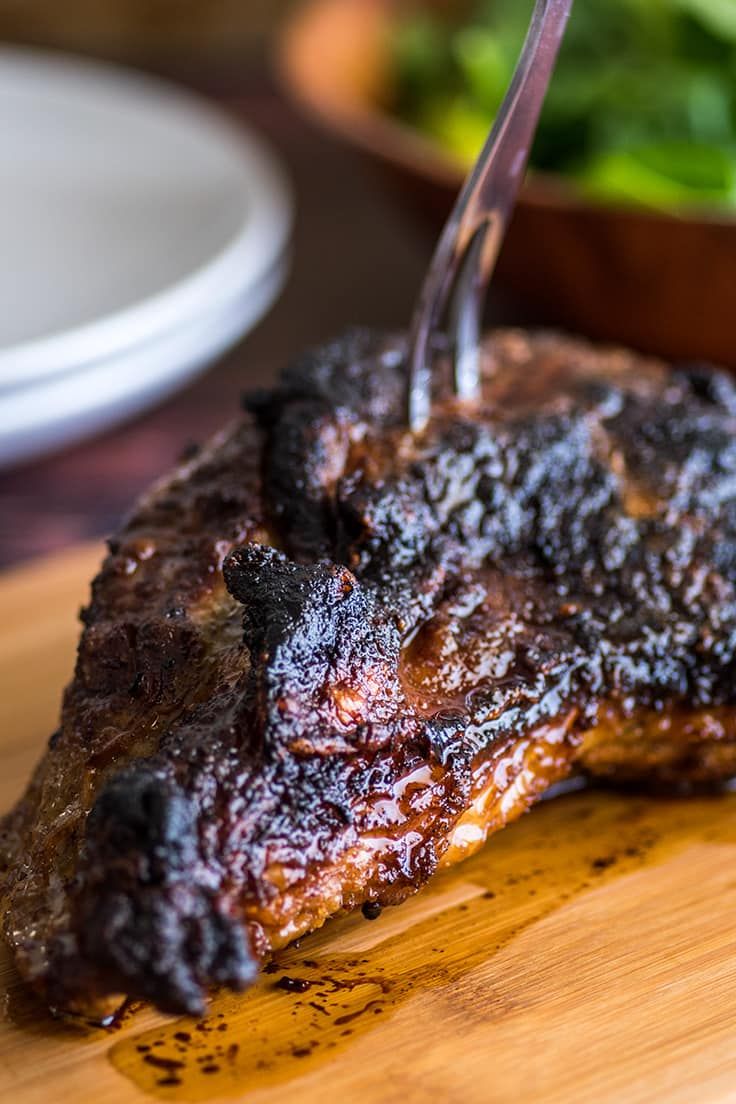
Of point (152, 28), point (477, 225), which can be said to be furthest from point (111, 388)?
point (152, 28)

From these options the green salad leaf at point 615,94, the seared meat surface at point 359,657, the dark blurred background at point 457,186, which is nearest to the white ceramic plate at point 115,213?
the dark blurred background at point 457,186

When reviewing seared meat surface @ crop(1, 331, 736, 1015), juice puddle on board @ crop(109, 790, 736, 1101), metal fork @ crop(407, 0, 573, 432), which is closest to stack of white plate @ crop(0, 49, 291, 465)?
seared meat surface @ crop(1, 331, 736, 1015)

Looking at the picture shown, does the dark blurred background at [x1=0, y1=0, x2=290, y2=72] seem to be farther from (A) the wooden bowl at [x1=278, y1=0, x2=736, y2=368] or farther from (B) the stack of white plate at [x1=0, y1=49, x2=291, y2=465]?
(A) the wooden bowl at [x1=278, y1=0, x2=736, y2=368]

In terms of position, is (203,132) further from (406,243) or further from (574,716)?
(574,716)

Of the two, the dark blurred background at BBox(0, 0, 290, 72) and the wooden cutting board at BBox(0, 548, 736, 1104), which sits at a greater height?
the dark blurred background at BBox(0, 0, 290, 72)

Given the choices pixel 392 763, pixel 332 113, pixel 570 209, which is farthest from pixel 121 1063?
pixel 332 113

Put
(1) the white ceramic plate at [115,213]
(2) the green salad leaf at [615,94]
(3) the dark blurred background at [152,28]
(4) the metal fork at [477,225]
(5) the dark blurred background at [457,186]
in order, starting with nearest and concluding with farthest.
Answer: (4) the metal fork at [477,225], (1) the white ceramic plate at [115,213], (5) the dark blurred background at [457,186], (2) the green salad leaf at [615,94], (3) the dark blurred background at [152,28]

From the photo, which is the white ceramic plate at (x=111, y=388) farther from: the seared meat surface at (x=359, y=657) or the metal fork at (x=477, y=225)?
the metal fork at (x=477, y=225)
